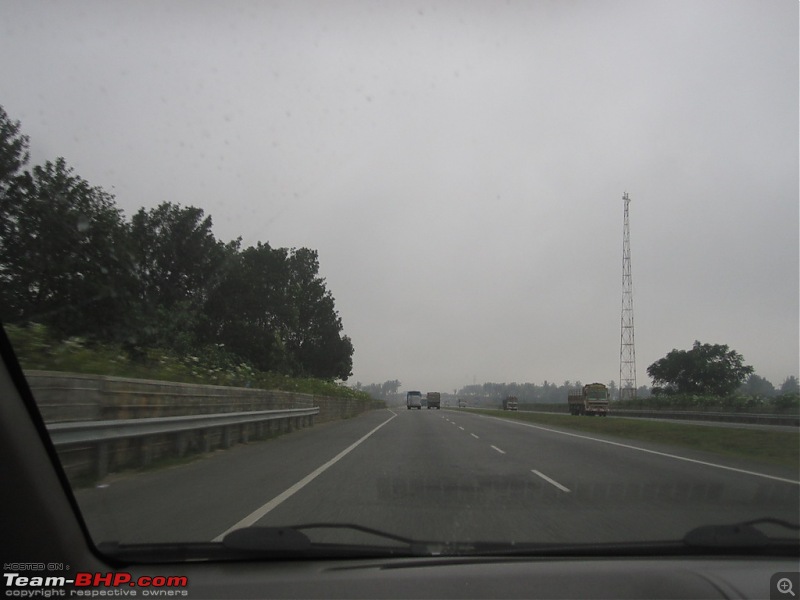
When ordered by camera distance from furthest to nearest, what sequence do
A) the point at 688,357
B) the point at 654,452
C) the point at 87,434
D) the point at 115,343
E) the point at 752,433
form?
the point at 688,357, the point at 752,433, the point at 654,452, the point at 115,343, the point at 87,434

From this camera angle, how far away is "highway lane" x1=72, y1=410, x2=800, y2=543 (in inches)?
273

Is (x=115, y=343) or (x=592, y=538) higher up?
(x=115, y=343)

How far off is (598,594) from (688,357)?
65.5m

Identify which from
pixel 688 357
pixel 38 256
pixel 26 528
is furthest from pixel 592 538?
pixel 688 357

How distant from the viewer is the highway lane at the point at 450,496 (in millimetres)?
6930

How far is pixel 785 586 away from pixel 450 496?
5053 millimetres

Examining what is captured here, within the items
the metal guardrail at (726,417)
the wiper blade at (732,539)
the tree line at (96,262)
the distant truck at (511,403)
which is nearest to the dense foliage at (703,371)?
the metal guardrail at (726,417)

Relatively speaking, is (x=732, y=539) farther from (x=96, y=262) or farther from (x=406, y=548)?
(x=96, y=262)

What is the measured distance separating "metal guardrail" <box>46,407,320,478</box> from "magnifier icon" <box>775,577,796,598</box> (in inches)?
270

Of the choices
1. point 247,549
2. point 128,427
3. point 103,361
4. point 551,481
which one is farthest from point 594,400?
point 247,549

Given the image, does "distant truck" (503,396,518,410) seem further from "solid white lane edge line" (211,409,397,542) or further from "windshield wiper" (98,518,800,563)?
"windshield wiper" (98,518,800,563)

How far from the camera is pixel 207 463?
13.2 meters

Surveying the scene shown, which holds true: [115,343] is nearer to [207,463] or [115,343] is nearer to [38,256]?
[207,463]

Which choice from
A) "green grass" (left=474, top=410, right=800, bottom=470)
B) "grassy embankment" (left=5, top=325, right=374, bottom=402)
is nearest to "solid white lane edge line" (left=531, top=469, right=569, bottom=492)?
"green grass" (left=474, top=410, right=800, bottom=470)
